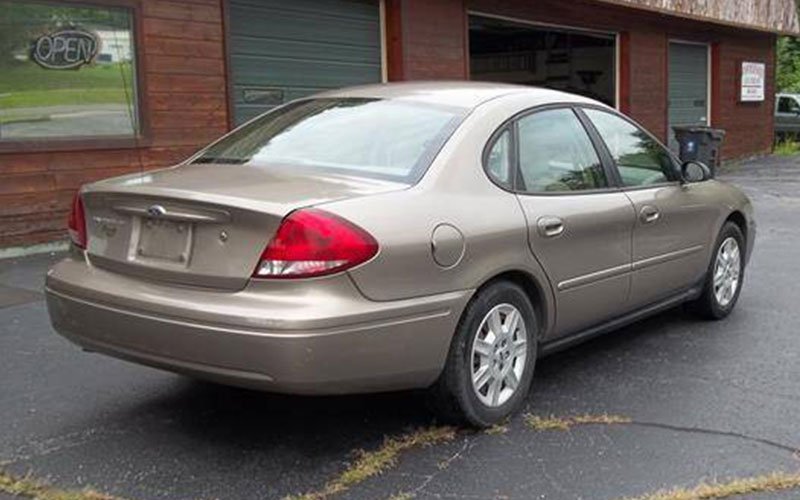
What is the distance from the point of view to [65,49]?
344 inches

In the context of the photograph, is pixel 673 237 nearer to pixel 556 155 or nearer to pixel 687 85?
pixel 556 155

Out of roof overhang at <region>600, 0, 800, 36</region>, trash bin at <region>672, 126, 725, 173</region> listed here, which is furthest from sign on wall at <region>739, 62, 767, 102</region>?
trash bin at <region>672, 126, 725, 173</region>

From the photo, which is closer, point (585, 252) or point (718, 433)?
point (718, 433)

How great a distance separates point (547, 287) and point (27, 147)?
229 inches

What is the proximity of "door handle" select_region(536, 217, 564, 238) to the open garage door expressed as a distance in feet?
51.4

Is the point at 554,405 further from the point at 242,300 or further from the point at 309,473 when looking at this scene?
the point at 242,300

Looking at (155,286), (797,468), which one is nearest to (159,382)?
(155,286)

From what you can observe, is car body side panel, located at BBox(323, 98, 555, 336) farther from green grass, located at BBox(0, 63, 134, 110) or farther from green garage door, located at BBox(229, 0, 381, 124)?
green garage door, located at BBox(229, 0, 381, 124)

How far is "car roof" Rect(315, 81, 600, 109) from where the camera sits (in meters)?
4.66

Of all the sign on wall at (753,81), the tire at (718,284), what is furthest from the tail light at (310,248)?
the sign on wall at (753,81)

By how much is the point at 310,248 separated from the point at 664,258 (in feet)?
8.74

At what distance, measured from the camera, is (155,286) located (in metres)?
3.86

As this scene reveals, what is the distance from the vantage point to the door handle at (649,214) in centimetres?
524

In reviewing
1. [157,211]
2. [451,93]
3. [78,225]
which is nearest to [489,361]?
[451,93]
